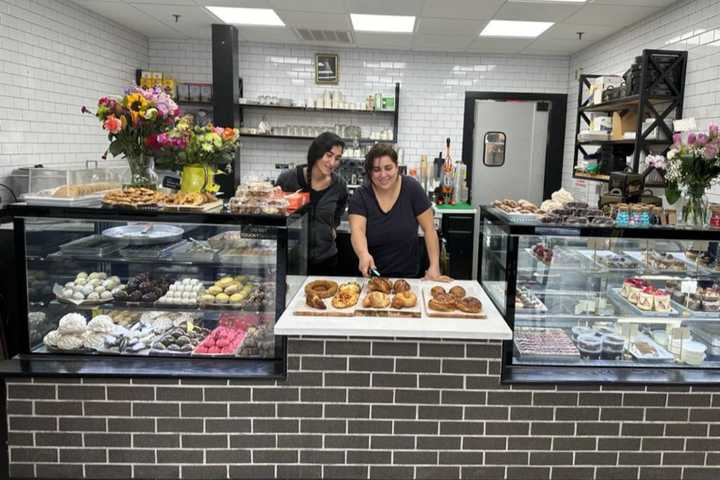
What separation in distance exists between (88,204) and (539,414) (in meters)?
2.35

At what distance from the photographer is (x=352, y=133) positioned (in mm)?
7484

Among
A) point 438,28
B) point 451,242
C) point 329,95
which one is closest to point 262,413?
point 451,242

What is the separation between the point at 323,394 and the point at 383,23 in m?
4.96

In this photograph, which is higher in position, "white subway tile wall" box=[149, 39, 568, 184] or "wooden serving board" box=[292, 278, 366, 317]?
"white subway tile wall" box=[149, 39, 568, 184]

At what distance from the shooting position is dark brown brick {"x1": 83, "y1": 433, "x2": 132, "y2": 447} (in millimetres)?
2496

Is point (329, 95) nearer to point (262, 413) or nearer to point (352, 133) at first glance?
point (352, 133)

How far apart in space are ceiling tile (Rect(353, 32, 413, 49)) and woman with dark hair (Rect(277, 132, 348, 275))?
3.66 meters

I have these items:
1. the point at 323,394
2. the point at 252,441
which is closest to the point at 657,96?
the point at 323,394

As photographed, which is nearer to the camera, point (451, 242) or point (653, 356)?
point (653, 356)

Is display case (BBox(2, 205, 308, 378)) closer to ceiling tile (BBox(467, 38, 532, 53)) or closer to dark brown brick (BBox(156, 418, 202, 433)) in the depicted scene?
dark brown brick (BBox(156, 418, 202, 433))

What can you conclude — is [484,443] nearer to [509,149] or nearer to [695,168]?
[695,168]

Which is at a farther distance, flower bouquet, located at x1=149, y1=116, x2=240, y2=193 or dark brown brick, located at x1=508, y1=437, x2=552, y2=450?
flower bouquet, located at x1=149, y1=116, x2=240, y2=193

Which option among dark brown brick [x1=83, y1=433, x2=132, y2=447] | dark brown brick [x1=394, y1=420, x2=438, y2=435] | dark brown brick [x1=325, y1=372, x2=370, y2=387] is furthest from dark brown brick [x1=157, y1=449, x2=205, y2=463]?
dark brown brick [x1=394, y1=420, x2=438, y2=435]

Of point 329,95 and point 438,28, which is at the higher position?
point 438,28
